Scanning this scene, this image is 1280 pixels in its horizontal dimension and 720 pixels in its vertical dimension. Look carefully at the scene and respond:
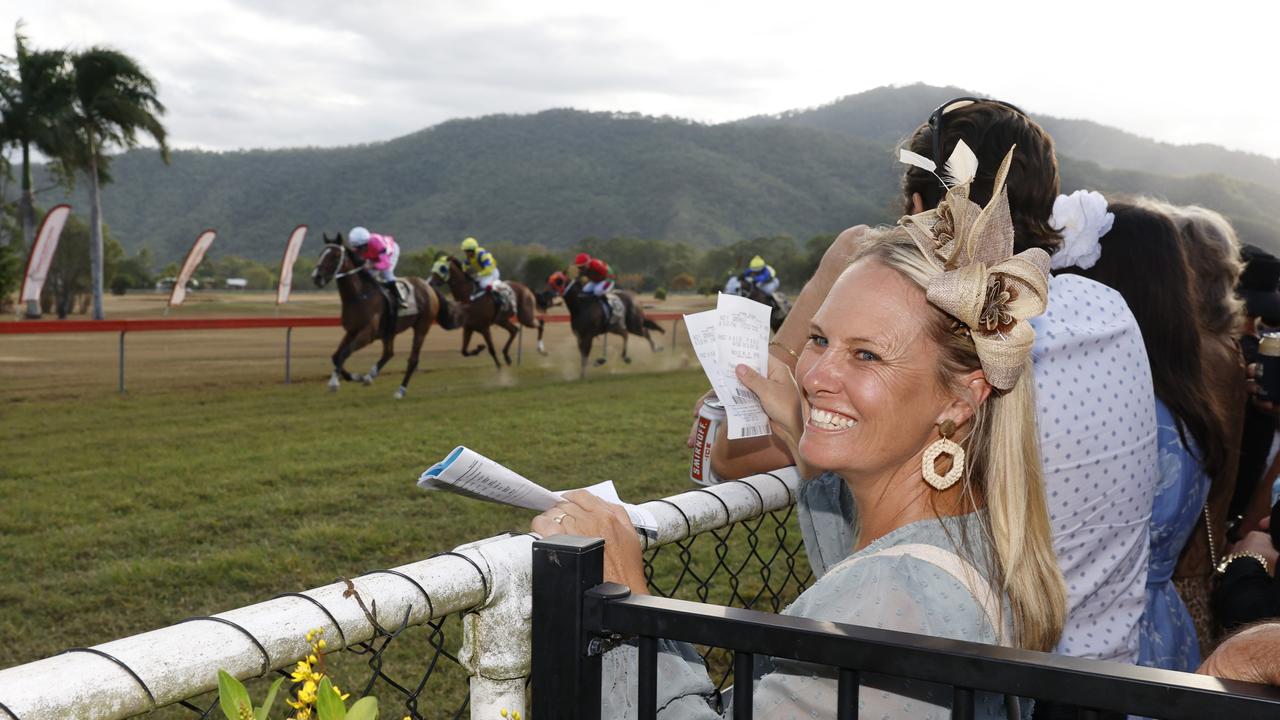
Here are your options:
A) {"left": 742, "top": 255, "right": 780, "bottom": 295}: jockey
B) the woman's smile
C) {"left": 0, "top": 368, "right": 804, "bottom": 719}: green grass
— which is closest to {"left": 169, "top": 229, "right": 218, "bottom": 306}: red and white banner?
{"left": 0, "top": 368, "right": 804, "bottom": 719}: green grass

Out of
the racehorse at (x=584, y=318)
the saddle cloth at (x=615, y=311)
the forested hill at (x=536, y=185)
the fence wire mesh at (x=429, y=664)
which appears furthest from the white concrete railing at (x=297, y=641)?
the forested hill at (x=536, y=185)

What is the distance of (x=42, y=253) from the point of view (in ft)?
50.5

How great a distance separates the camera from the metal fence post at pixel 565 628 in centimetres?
98

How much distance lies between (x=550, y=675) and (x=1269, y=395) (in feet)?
6.52

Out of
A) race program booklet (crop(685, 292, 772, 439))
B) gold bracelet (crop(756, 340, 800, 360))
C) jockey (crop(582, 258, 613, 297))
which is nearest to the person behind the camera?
race program booklet (crop(685, 292, 772, 439))

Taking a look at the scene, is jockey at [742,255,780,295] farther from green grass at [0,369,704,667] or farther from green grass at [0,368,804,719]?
green grass at [0,368,804,719]

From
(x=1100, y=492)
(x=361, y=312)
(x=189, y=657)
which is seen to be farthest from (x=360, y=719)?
(x=361, y=312)

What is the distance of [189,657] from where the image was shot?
0.92 meters

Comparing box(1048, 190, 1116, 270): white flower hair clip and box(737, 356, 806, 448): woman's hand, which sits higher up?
box(1048, 190, 1116, 270): white flower hair clip

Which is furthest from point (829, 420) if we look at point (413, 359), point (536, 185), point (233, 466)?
point (536, 185)

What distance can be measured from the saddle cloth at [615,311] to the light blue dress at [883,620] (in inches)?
665

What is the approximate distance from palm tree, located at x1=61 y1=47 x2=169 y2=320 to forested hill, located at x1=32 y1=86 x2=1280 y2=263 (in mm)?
83025

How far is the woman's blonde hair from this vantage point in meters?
1.15

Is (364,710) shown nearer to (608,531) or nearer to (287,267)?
(608,531)
